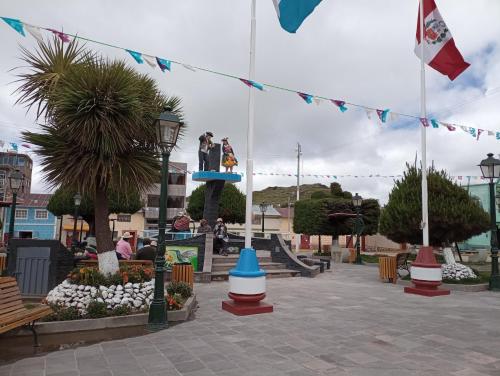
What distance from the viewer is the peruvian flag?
10852mm

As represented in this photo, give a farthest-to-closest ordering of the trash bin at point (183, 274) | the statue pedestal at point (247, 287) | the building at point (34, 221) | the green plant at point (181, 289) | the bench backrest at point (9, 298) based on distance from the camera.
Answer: the building at point (34, 221)
the trash bin at point (183, 274)
the green plant at point (181, 289)
the statue pedestal at point (247, 287)
the bench backrest at point (9, 298)

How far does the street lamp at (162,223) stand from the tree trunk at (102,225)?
1.50 meters

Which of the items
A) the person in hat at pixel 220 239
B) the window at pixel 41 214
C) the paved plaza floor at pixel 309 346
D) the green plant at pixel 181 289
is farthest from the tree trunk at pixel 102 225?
the window at pixel 41 214

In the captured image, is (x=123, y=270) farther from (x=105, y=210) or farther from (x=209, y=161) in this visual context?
(x=209, y=161)

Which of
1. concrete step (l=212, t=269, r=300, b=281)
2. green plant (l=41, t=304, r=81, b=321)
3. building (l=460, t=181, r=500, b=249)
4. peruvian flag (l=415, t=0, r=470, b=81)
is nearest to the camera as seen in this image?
green plant (l=41, t=304, r=81, b=321)

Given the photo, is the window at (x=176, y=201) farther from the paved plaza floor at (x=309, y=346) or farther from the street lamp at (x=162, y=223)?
the street lamp at (x=162, y=223)

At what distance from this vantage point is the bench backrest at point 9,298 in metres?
5.24

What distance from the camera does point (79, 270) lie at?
717 centimetres

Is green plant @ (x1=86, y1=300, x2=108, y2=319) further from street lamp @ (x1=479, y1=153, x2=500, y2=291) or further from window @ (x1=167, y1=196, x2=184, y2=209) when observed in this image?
window @ (x1=167, y1=196, x2=184, y2=209)

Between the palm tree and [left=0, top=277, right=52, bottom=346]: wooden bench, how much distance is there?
203 cm

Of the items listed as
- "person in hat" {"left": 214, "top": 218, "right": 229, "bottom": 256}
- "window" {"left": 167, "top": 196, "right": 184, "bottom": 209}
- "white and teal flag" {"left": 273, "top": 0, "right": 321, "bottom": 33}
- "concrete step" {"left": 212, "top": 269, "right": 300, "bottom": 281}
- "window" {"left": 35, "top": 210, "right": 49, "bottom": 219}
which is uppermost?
"white and teal flag" {"left": 273, "top": 0, "right": 321, "bottom": 33}

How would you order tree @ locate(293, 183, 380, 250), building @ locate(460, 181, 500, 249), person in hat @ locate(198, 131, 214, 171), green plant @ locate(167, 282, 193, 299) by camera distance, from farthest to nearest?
building @ locate(460, 181, 500, 249) → tree @ locate(293, 183, 380, 250) → person in hat @ locate(198, 131, 214, 171) → green plant @ locate(167, 282, 193, 299)

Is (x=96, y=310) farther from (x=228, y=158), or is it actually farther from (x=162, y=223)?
(x=228, y=158)

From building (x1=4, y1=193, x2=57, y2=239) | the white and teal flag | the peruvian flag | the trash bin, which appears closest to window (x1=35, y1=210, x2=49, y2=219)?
building (x1=4, y1=193, x2=57, y2=239)
